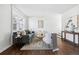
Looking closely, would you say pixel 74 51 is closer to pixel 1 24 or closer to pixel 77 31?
pixel 77 31

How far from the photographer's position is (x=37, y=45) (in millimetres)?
3062

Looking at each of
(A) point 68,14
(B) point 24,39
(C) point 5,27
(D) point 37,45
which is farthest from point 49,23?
(C) point 5,27

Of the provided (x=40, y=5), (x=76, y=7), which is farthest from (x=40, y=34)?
(x=76, y=7)

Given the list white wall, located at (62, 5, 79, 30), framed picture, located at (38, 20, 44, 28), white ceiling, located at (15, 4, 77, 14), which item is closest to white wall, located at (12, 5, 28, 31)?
white ceiling, located at (15, 4, 77, 14)

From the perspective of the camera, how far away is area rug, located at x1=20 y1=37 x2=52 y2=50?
300 centimetres

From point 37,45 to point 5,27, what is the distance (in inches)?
47.6

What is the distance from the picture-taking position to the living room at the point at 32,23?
2.99m

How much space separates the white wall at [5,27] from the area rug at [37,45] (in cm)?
58

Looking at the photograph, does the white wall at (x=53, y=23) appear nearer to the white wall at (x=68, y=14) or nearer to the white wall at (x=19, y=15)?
the white wall at (x=68, y=14)

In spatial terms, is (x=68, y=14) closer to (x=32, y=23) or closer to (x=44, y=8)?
(x=44, y=8)

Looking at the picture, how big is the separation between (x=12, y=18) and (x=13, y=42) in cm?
78

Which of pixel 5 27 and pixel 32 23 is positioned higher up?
pixel 32 23

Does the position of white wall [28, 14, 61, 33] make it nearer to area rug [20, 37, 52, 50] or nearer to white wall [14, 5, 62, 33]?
white wall [14, 5, 62, 33]
